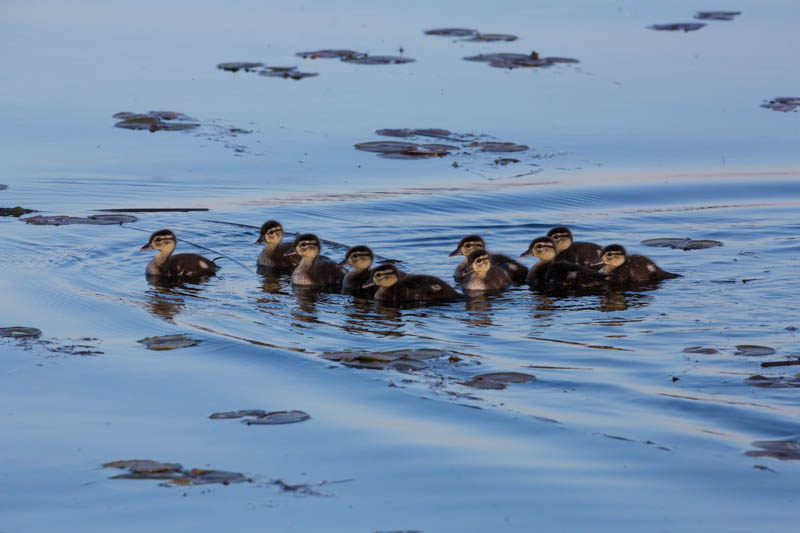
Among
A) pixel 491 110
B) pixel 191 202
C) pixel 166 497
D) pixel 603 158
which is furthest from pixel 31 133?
pixel 166 497

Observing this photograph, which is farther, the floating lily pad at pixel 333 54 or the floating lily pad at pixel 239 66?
the floating lily pad at pixel 333 54

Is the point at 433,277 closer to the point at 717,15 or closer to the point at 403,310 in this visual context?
the point at 403,310

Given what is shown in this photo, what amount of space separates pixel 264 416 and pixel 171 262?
3970 millimetres

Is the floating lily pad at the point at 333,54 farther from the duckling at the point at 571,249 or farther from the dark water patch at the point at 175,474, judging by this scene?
the dark water patch at the point at 175,474

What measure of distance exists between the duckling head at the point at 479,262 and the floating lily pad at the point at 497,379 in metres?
2.48

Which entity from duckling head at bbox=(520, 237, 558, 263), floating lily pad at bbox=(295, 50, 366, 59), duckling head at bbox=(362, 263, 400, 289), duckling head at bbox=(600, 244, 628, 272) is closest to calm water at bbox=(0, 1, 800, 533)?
floating lily pad at bbox=(295, 50, 366, 59)

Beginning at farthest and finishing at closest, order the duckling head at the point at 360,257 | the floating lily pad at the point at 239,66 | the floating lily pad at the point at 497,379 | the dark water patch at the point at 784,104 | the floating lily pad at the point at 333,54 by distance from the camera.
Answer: the floating lily pad at the point at 333,54 < the floating lily pad at the point at 239,66 < the dark water patch at the point at 784,104 < the duckling head at the point at 360,257 < the floating lily pad at the point at 497,379

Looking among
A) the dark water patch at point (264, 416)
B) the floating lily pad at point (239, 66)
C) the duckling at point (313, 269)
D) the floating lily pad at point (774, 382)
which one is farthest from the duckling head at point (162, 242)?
the floating lily pad at point (239, 66)

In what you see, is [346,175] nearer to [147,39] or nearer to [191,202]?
[191,202]

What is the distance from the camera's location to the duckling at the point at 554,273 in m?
10.4

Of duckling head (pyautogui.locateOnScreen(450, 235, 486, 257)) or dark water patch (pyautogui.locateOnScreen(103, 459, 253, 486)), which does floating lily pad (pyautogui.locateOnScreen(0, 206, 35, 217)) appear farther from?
dark water patch (pyautogui.locateOnScreen(103, 459, 253, 486))

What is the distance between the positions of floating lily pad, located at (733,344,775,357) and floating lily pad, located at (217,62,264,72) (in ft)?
35.0

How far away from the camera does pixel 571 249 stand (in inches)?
438

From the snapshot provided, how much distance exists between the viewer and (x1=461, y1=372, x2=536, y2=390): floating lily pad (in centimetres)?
752
